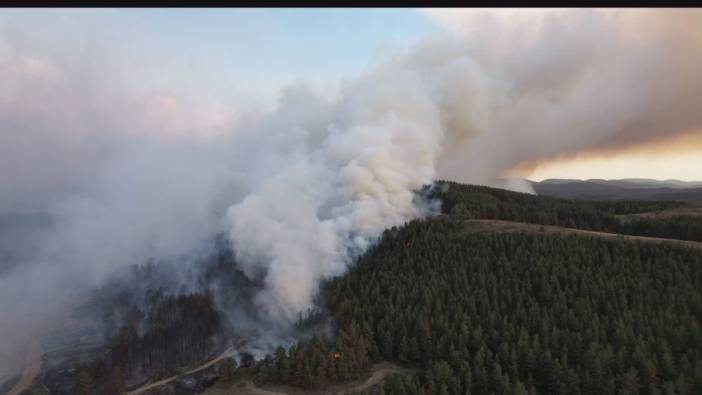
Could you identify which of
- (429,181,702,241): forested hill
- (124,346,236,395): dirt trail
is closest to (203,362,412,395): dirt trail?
(124,346,236,395): dirt trail

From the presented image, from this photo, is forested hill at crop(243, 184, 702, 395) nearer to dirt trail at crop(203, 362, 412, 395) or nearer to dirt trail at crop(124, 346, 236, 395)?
dirt trail at crop(203, 362, 412, 395)

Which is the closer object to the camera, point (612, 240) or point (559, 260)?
point (559, 260)

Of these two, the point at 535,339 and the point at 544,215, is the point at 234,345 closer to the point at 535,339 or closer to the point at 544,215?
the point at 535,339

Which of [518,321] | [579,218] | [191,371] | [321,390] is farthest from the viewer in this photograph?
[579,218]

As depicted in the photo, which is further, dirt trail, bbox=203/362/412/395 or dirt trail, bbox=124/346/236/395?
dirt trail, bbox=124/346/236/395

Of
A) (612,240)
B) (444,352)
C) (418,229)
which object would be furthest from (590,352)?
(418,229)

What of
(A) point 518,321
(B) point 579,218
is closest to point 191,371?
(A) point 518,321

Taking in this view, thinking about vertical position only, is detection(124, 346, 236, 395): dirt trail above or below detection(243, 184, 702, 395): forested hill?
below

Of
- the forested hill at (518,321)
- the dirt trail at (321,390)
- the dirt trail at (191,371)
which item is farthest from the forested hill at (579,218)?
the dirt trail at (191,371)

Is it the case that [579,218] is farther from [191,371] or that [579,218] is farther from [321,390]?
[191,371]
